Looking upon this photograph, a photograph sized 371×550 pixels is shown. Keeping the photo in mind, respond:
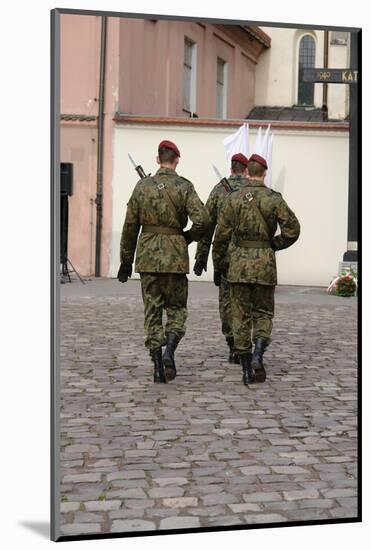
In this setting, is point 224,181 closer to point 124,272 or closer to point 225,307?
point 124,272

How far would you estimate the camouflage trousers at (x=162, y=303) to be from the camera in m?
7.00

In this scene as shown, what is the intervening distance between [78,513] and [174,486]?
499mm

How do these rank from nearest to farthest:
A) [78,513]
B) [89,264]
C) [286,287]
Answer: [78,513] → [89,264] → [286,287]

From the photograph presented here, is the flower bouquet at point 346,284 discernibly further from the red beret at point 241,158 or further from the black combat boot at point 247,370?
the black combat boot at point 247,370

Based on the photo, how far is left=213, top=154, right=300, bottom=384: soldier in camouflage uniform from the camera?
6754mm

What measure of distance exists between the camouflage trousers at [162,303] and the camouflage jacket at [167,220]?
0.08 meters

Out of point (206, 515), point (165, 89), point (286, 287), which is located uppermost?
point (165, 89)

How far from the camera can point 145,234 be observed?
6953 millimetres

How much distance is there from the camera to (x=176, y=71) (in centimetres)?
588

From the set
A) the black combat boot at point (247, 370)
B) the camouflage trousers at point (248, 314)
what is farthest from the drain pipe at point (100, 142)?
the black combat boot at point (247, 370)

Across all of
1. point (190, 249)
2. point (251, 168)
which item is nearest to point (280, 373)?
point (190, 249)

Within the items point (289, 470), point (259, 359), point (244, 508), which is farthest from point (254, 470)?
point (259, 359)

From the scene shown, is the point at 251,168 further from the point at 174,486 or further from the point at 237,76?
the point at 174,486

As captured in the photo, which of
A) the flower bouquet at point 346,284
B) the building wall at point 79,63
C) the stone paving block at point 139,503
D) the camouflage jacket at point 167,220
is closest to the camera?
the stone paving block at point 139,503
